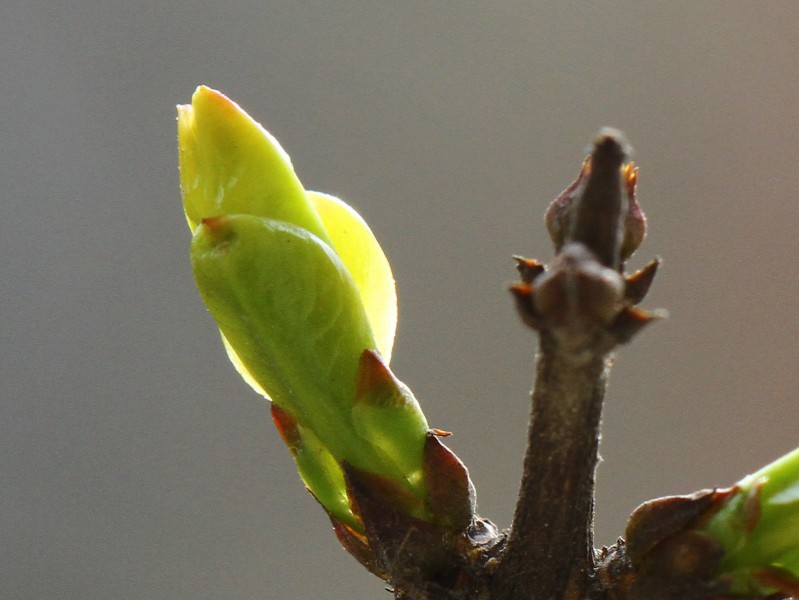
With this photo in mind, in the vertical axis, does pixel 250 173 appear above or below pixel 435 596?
above

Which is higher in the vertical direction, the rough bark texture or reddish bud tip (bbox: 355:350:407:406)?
reddish bud tip (bbox: 355:350:407:406)

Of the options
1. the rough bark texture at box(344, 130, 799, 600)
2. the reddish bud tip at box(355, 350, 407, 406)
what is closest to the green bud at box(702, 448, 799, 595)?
the rough bark texture at box(344, 130, 799, 600)

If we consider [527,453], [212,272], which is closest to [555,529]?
[527,453]

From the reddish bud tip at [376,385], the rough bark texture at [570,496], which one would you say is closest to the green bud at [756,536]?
the rough bark texture at [570,496]

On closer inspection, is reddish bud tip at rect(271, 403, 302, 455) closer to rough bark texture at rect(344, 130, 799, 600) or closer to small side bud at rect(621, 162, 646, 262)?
rough bark texture at rect(344, 130, 799, 600)

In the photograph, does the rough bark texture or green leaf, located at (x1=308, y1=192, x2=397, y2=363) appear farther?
green leaf, located at (x1=308, y1=192, x2=397, y2=363)

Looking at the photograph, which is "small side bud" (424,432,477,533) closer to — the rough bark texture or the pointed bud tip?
the rough bark texture

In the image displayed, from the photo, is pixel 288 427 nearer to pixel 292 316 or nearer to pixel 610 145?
pixel 292 316

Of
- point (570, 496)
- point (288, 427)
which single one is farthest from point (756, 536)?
point (288, 427)

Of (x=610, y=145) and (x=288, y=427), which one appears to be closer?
(x=610, y=145)

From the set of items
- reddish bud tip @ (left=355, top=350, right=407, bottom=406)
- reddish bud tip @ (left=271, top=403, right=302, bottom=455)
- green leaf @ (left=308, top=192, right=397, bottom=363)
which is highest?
green leaf @ (left=308, top=192, right=397, bottom=363)

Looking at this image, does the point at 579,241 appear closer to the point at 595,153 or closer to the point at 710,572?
the point at 595,153
